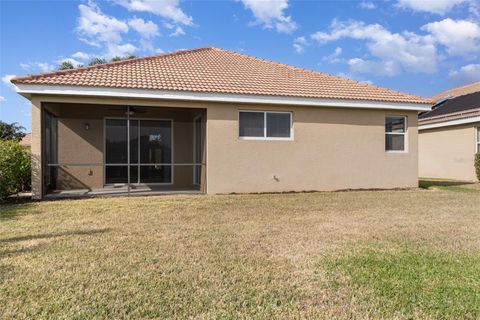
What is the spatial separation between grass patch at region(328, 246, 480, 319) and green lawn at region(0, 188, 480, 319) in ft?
0.04

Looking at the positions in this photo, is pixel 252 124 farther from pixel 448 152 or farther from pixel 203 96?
pixel 448 152

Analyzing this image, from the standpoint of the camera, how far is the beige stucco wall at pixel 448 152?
1775 centimetres

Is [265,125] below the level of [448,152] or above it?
above

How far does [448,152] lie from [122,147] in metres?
16.4

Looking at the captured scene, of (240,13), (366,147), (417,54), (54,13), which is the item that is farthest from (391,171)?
(417,54)

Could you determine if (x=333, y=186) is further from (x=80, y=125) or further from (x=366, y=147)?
(x=80, y=125)

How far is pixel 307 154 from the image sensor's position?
40.8 ft

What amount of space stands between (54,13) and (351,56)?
15612 millimetres

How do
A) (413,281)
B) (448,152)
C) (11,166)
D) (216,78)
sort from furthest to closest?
(448,152) → (216,78) → (11,166) → (413,281)

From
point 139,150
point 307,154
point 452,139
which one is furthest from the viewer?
point 452,139

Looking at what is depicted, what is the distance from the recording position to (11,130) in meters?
29.5

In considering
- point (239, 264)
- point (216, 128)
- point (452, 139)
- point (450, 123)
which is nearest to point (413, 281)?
point (239, 264)

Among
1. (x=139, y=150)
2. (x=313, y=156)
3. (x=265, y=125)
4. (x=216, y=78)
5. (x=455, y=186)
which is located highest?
(x=216, y=78)

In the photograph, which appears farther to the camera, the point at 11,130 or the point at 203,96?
the point at 11,130
